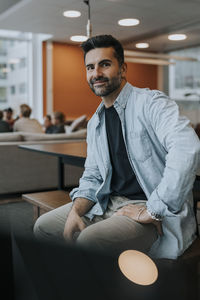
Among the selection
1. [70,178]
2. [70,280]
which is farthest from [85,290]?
[70,178]

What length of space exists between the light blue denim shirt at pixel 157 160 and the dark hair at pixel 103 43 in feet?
0.44

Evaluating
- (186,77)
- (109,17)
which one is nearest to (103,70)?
(109,17)

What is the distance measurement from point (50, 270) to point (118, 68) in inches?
44.3

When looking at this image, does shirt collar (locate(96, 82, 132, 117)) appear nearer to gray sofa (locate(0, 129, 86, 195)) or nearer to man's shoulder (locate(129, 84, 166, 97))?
man's shoulder (locate(129, 84, 166, 97))

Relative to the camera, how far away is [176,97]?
10484mm

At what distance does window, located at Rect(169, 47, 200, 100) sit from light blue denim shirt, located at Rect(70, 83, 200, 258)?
340 inches

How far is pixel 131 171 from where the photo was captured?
132cm

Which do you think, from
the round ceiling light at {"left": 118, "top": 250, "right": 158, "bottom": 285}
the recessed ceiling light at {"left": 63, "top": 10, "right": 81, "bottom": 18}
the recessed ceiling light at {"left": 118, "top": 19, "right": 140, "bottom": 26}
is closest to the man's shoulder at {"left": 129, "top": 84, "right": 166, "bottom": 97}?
the round ceiling light at {"left": 118, "top": 250, "right": 158, "bottom": 285}

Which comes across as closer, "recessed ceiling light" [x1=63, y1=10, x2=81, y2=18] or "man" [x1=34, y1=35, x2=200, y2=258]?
"man" [x1=34, y1=35, x2=200, y2=258]

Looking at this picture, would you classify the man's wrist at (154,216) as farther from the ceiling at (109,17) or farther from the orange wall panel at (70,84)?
the orange wall panel at (70,84)

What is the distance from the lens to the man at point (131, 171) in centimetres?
108

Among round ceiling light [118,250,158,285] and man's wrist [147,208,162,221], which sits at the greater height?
round ceiling light [118,250,158,285]

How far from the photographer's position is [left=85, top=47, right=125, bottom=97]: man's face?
1.32 m

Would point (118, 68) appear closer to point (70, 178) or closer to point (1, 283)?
A: point (1, 283)
